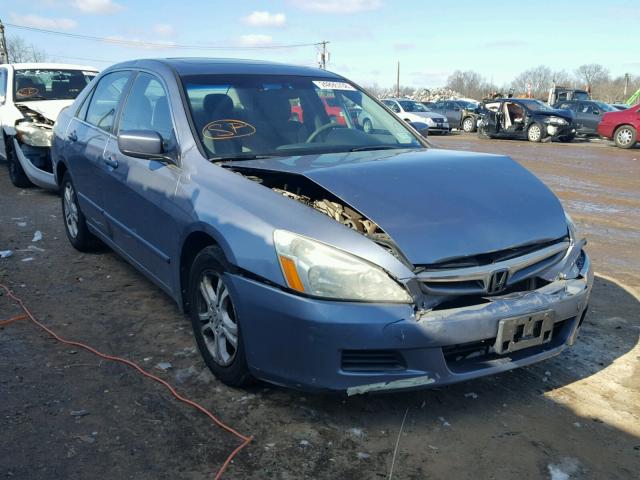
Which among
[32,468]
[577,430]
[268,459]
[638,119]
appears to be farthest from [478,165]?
[638,119]

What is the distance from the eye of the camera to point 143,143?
350cm

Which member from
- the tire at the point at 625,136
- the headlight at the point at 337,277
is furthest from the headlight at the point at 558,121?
the headlight at the point at 337,277

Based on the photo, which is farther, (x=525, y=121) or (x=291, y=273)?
(x=525, y=121)

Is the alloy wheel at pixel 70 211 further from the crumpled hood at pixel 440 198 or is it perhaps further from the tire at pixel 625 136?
the tire at pixel 625 136

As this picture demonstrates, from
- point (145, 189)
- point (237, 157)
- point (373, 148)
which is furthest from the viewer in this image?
point (373, 148)

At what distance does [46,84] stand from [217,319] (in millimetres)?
7671

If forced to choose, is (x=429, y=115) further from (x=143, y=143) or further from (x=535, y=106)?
(x=143, y=143)

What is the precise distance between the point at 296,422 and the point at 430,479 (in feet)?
2.33

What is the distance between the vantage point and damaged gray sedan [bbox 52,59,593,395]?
2.56 meters

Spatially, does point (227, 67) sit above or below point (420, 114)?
above

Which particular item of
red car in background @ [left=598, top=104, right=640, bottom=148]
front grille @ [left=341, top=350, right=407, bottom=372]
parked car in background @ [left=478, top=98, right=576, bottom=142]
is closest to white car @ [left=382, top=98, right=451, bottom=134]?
parked car in background @ [left=478, top=98, right=576, bottom=142]

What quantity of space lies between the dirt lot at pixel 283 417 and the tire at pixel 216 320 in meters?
0.13

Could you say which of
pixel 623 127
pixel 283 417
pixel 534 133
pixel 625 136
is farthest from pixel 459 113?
pixel 283 417

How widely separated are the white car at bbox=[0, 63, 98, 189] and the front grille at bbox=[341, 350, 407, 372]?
7.00 m
